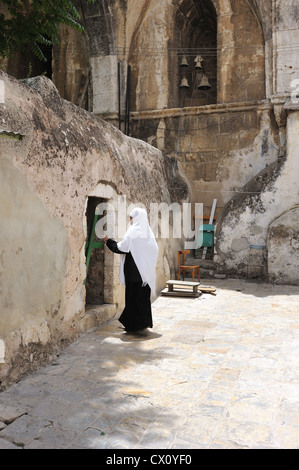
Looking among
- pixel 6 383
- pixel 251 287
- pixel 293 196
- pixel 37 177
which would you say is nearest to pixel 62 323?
pixel 6 383

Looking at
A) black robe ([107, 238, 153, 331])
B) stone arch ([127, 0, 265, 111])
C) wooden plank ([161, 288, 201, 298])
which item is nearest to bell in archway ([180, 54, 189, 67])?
stone arch ([127, 0, 265, 111])

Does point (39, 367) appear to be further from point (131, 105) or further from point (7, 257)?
point (131, 105)

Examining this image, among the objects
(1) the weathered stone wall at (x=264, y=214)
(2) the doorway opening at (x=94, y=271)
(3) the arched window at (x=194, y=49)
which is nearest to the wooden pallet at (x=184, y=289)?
(1) the weathered stone wall at (x=264, y=214)

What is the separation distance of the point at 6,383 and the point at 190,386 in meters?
1.47

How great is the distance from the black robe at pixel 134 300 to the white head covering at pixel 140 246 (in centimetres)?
A: 6

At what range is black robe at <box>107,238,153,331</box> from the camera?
5.00m

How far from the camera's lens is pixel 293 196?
889cm

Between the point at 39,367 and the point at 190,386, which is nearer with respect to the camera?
the point at 190,386

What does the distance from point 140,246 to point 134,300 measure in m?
0.65

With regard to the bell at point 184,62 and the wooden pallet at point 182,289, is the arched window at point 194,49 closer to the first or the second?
the bell at point 184,62

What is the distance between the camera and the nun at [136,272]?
5.02 m

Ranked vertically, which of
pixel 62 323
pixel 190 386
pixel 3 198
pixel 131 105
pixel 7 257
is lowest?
pixel 190 386

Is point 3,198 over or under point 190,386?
Answer: over
